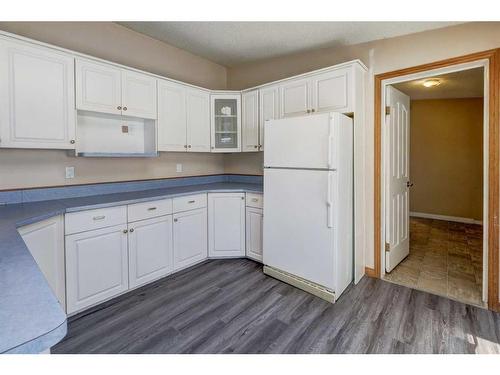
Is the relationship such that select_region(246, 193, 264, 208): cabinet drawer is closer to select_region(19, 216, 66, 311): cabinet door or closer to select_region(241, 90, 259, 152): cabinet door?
select_region(241, 90, 259, 152): cabinet door

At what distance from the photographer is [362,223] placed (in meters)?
2.83

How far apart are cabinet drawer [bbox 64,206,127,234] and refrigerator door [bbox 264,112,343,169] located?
1.47 meters

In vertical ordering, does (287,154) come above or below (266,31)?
below

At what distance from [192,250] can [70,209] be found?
1.33 metres

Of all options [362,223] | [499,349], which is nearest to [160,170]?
[362,223]

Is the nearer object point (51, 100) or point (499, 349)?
point (499, 349)

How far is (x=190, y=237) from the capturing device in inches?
117

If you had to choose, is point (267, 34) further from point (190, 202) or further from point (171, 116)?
point (190, 202)

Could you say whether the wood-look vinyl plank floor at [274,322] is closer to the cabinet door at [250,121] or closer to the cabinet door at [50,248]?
the cabinet door at [50,248]

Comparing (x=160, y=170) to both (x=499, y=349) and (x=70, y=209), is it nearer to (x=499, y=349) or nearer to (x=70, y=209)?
(x=70, y=209)

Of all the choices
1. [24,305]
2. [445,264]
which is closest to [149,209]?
[24,305]

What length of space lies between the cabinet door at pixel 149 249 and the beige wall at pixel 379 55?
83.6 inches

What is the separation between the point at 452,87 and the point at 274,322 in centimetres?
454
